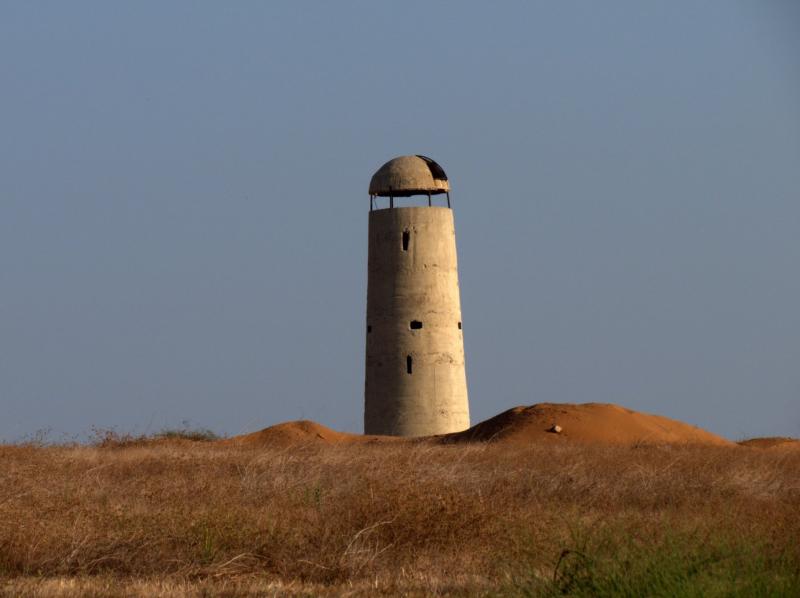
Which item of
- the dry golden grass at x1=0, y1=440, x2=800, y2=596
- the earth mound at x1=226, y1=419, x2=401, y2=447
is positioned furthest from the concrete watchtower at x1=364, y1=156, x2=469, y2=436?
the dry golden grass at x1=0, y1=440, x2=800, y2=596

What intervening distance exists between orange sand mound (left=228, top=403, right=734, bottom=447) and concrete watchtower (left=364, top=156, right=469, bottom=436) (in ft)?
8.19

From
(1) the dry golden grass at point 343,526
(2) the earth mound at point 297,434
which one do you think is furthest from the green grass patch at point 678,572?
(2) the earth mound at point 297,434

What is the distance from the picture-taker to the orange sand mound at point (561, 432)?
29.9 m

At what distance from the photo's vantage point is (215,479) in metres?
15.7

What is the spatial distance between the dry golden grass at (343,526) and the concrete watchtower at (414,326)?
19804 mm

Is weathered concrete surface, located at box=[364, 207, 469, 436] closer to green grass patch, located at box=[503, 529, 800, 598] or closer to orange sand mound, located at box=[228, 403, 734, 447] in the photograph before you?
orange sand mound, located at box=[228, 403, 734, 447]

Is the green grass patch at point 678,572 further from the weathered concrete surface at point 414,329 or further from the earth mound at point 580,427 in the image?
the weathered concrete surface at point 414,329

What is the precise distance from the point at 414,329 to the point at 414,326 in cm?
9

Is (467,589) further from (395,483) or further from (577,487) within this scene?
(577,487)

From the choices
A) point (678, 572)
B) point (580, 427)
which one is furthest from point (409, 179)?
point (678, 572)

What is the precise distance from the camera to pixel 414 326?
3666 cm

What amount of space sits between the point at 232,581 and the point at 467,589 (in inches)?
71.4

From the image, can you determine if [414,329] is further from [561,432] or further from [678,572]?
[678,572]

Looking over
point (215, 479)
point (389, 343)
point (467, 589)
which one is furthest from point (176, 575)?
point (389, 343)
